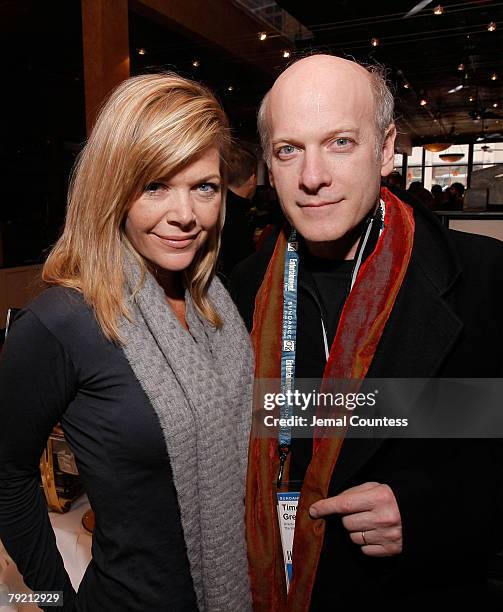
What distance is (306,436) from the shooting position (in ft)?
4.19

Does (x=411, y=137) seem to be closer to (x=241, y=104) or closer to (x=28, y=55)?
(x=241, y=104)

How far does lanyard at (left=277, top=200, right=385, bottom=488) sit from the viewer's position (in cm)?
127

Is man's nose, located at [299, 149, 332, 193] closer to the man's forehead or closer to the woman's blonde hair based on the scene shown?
the man's forehead

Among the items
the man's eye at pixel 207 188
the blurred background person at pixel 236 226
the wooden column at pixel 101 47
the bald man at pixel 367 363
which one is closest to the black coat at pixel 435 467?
the bald man at pixel 367 363

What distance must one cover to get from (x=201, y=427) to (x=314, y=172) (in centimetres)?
62

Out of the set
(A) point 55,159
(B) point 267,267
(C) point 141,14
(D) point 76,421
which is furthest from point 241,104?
(D) point 76,421

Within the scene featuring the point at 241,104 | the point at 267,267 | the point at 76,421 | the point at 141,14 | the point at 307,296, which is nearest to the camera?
the point at 76,421

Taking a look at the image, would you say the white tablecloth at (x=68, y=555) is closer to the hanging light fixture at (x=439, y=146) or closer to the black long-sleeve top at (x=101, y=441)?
the black long-sleeve top at (x=101, y=441)

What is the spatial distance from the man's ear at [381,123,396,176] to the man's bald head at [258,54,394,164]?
0.06 ft

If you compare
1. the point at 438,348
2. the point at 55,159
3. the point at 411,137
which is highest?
the point at 411,137

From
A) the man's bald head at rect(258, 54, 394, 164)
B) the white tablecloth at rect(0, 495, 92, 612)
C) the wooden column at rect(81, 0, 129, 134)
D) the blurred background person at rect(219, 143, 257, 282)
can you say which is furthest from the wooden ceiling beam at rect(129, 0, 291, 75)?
the white tablecloth at rect(0, 495, 92, 612)

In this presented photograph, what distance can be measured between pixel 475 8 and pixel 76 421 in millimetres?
5530

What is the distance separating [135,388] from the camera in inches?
43.2

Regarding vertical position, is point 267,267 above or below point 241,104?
below
